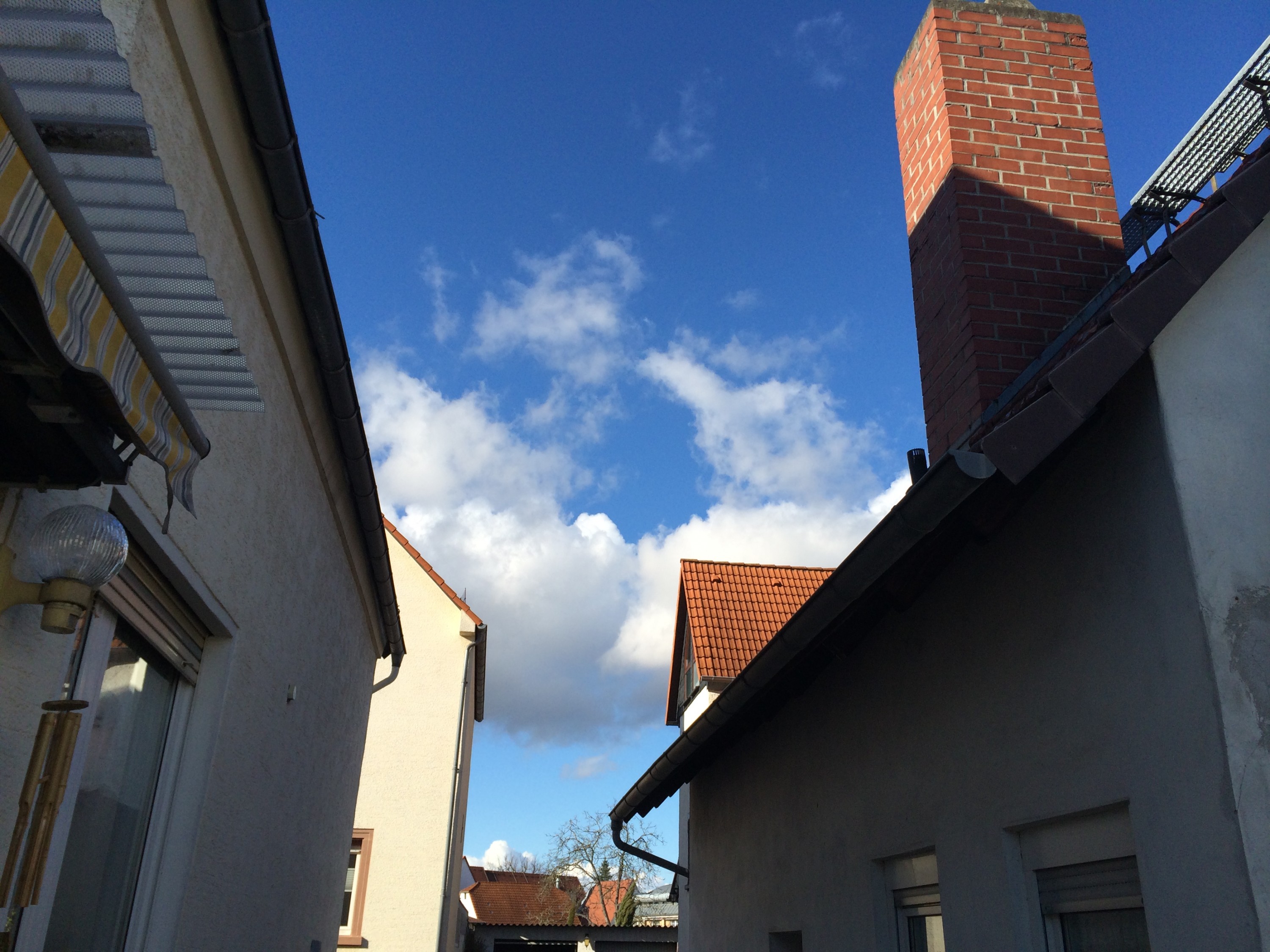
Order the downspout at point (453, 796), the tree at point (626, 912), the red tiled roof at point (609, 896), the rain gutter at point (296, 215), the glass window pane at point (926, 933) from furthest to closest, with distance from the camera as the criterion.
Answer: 1. the red tiled roof at point (609, 896)
2. the tree at point (626, 912)
3. the downspout at point (453, 796)
4. the glass window pane at point (926, 933)
5. the rain gutter at point (296, 215)

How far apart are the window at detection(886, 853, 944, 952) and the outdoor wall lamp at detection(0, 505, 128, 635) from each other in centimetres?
360

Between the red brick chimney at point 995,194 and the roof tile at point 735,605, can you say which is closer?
the red brick chimney at point 995,194

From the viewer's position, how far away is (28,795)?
6.83ft

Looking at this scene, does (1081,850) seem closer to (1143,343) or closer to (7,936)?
(1143,343)

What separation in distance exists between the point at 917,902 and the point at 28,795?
13.2ft

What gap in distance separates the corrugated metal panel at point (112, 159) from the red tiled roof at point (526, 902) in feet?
111

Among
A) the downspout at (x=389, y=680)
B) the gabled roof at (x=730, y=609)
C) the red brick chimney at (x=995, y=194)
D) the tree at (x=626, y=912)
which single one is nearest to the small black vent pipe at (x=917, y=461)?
the red brick chimney at (x=995, y=194)

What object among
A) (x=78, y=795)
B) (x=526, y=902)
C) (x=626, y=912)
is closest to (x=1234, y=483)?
(x=78, y=795)

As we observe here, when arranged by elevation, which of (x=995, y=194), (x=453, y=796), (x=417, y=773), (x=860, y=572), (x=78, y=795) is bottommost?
(x=78, y=795)

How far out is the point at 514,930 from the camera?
24.4 metres

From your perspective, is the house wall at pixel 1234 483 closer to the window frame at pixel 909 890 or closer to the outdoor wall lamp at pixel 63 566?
the window frame at pixel 909 890

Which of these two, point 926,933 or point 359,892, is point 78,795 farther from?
point 359,892

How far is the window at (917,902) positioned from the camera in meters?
4.55

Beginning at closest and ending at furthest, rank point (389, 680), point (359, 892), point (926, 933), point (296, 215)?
point (296, 215) < point (926, 933) < point (389, 680) < point (359, 892)
